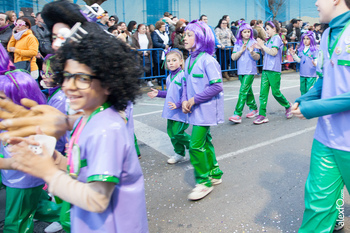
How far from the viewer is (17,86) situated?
2.41 metres

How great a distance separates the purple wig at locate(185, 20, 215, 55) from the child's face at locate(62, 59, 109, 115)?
2.28m

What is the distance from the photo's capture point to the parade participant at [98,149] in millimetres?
1521

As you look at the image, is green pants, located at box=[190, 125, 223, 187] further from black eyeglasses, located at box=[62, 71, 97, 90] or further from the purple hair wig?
black eyeglasses, located at box=[62, 71, 97, 90]

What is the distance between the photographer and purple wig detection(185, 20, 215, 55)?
382 centimetres

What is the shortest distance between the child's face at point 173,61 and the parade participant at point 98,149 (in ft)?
9.37

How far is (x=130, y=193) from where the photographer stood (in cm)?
170

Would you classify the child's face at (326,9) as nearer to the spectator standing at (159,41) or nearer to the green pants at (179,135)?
the green pants at (179,135)

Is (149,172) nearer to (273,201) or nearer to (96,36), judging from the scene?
(273,201)

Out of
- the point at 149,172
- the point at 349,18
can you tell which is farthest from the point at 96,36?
the point at 149,172

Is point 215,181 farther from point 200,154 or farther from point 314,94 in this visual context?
point 314,94

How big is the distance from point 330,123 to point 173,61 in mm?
2669

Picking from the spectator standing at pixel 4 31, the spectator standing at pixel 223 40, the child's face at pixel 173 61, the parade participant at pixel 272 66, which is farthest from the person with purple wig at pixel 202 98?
the spectator standing at pixel 223 40

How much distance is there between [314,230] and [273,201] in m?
1.32

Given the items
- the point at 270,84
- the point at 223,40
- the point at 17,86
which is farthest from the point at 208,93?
the point at 223,40
